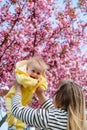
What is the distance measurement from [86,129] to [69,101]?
261mm

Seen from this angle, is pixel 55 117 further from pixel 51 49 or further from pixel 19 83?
pixel 51 49

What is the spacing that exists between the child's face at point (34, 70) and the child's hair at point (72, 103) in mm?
337

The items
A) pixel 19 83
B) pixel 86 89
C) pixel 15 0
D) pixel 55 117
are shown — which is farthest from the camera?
pixel 86 89

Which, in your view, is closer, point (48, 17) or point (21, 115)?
point (21, 115)

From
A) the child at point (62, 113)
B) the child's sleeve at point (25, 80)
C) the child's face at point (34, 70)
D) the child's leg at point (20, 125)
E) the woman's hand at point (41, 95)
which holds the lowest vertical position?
the child's leg at point (20, 125)

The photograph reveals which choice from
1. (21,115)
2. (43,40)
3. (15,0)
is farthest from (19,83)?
(43,40)

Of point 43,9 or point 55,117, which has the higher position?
point 43,9

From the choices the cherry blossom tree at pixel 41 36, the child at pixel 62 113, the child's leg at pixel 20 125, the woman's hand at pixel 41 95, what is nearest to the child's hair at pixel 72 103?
the child at pixel 62 113

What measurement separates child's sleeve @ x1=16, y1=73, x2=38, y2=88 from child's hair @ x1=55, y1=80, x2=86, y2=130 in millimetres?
307

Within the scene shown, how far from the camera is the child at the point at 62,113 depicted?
2938mm

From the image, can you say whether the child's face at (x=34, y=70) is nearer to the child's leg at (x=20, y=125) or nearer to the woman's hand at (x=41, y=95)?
the woman's hand at (x=41, y=95)

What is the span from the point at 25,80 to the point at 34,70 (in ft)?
0.56

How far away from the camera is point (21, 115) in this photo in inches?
117

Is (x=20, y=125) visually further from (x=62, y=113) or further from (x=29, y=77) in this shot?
(x=62, y=113)
